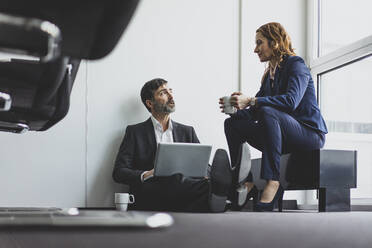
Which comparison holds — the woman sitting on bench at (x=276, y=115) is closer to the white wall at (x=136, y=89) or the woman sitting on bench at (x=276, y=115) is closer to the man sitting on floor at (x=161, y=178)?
the man sitting on floor at (x=161, y=178)

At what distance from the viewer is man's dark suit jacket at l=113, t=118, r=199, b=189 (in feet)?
10.8

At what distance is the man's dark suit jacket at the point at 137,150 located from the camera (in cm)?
330

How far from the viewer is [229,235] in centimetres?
153

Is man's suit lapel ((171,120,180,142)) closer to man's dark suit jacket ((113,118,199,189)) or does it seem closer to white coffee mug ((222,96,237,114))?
man's dark suit jacket ((113,118,199,189))

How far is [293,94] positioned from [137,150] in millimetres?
1069

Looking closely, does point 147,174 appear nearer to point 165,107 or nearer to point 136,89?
point 165,107

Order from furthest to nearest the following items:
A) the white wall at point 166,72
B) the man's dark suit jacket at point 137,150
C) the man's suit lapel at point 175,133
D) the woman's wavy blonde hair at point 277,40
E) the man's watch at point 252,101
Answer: the white wall at point 166,72 < the man's suit lapel at point 175,133 < the man's dark suit jacket at point 137,150 < the woman's wavy blonde hair at point 277,40 < the man's watch at point 252,101

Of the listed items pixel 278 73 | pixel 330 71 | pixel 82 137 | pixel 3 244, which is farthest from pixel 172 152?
pixel 330 71

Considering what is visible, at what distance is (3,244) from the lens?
52.9 inches

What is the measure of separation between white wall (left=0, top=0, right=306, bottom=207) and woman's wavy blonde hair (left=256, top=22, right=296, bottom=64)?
89 cm

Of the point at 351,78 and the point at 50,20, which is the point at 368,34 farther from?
the point at 50,20

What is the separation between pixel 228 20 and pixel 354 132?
1.15 meters

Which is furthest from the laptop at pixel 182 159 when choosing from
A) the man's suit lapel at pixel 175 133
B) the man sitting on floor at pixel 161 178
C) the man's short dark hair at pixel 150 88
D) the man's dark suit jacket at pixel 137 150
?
the man's short dark hair at pixel 150 88

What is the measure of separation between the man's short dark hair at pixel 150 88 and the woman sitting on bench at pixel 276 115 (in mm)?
718
